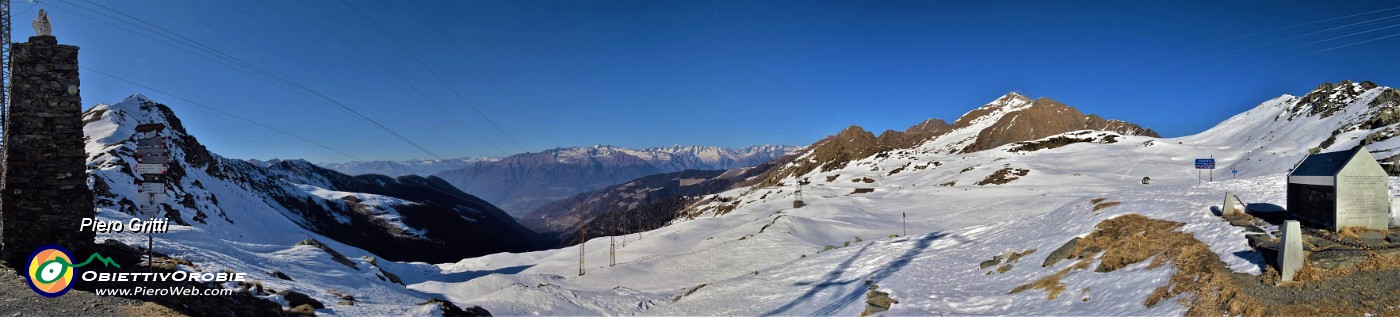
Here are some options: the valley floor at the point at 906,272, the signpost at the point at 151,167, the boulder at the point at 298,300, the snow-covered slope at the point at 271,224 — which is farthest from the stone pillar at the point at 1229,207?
the signpost at the point at 151,167

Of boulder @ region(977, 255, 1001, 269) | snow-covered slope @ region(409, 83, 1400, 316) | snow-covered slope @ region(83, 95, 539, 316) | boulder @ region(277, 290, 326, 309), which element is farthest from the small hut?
boulder @ region(277, 290, 326, 309)

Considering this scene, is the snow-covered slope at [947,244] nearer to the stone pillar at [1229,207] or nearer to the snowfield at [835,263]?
the snowfield at [835,263]

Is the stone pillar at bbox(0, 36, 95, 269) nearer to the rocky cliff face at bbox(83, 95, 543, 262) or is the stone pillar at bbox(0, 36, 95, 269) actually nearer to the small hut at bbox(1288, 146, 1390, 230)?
the rocky cliff face at bbox(83, 95, 543, 262)

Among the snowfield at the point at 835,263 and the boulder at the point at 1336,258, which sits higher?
the boulder at the point at 1336,258

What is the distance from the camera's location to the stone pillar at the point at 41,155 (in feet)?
39.9

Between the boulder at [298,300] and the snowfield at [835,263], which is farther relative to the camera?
the snowfield at [835,263]

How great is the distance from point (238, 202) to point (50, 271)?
7711 centimetres

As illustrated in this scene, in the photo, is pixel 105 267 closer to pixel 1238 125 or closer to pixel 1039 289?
pixel 1039 289

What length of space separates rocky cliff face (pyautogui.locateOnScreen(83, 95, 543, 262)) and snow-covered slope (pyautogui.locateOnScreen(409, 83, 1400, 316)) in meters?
21.9

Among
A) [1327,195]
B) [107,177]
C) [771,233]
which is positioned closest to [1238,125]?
[771,233]

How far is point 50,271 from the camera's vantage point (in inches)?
458

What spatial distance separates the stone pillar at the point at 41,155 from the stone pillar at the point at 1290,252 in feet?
83.2

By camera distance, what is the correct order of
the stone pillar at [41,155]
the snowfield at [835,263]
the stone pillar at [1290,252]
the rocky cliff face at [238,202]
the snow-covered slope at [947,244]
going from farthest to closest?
the rocky cliff face at [238,202], the snow-covered slope at [947,244], the snowfield at [835,263], the stone pillar at [41,155], the stone pillar at [1290,252]

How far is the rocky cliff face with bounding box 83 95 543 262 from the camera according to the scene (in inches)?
2004
